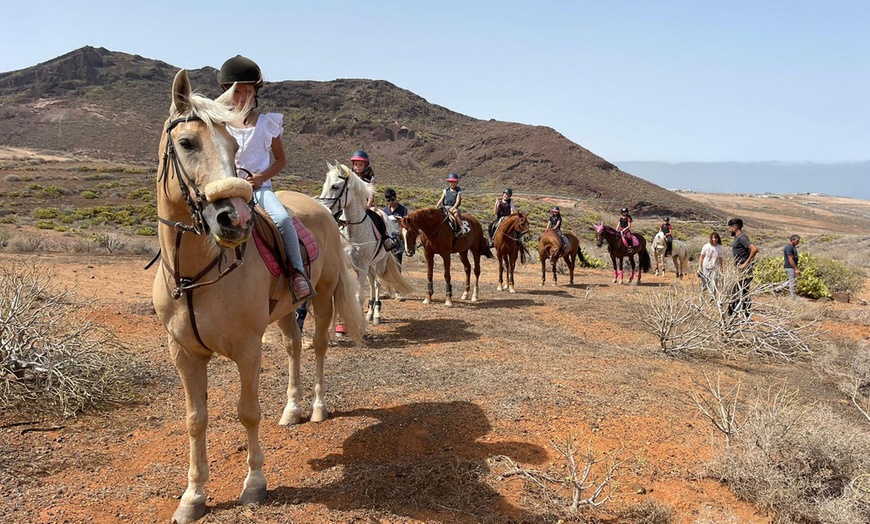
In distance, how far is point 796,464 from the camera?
13.3 feet

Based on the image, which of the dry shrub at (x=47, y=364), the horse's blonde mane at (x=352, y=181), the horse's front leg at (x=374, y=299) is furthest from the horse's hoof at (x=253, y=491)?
the horse's front leg at (x=374, y=299)

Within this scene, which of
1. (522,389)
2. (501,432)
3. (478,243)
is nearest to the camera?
(501,432)

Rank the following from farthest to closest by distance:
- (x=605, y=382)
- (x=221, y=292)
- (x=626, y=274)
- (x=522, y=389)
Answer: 1. (x=626, y=274)
2. (x=605, y=382)
3. (x=522, y=389)
4. (x=221, y=292)

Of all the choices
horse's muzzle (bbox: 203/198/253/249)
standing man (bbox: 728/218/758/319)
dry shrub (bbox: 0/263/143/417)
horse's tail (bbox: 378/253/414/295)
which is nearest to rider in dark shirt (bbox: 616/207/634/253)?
standing man (bbox: 728/218/758/319)

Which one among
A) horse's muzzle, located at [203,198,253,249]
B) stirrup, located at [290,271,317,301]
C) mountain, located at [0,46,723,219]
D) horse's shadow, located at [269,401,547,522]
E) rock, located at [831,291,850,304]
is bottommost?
rock, located at [831,291,850,304]

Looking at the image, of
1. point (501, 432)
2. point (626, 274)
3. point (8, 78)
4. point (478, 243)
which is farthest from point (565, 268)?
point (8, 78)

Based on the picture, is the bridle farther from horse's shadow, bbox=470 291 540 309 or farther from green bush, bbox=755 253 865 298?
green bush, bbox=755 253 865 298

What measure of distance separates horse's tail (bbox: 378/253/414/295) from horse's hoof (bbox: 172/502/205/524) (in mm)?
6320

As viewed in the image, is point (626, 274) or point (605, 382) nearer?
point (605, 382)

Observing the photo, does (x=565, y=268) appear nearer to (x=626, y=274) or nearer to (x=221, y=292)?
(x=626, y=274)

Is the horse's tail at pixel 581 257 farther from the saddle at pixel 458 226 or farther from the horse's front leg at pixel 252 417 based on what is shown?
the horse's front leg at pixel 252 417

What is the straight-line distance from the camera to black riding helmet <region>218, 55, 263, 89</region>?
3877 mm

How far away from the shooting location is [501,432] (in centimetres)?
491

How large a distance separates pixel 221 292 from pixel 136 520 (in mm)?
1631
